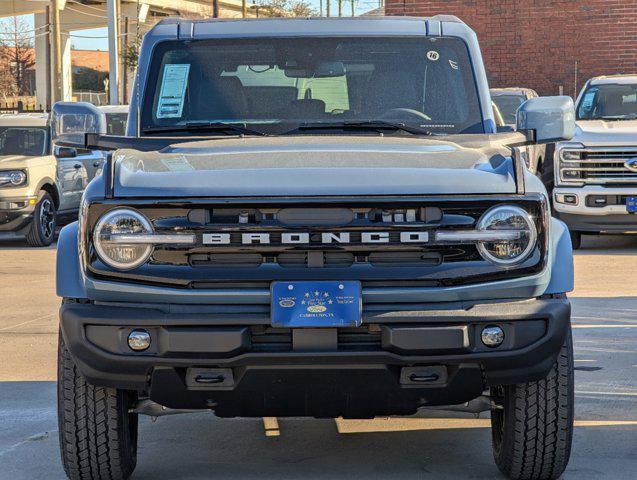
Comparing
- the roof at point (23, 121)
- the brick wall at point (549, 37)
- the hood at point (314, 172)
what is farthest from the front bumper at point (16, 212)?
the brick wall at point (549, 37)

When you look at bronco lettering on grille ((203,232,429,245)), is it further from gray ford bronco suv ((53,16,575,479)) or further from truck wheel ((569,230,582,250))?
truck wheel ((569,230,582,250))

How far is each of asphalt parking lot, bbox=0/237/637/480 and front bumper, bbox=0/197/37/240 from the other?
8.18m

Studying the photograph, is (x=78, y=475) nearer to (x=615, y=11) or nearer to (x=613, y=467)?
(x=613, y=467)

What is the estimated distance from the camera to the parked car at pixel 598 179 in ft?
49.0

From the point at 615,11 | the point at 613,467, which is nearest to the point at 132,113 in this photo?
the point at 613,467

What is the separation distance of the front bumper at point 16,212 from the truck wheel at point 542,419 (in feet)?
39.7

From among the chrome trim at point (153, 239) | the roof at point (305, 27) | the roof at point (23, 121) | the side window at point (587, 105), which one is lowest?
the chrome trim at point (153, 239)

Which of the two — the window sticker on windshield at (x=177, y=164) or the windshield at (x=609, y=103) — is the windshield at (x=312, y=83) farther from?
the windshield at (x=609, y=103)

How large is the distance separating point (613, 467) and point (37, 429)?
2.62m

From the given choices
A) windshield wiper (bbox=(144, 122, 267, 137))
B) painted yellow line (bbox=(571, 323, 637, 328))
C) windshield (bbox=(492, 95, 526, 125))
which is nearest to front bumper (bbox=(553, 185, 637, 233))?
windshield (bbox=(492, 95, 526, 125))

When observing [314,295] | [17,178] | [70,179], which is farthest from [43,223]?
[314,295]

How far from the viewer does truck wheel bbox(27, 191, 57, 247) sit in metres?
16.8

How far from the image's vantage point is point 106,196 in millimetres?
4852

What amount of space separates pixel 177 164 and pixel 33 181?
11854 mm
